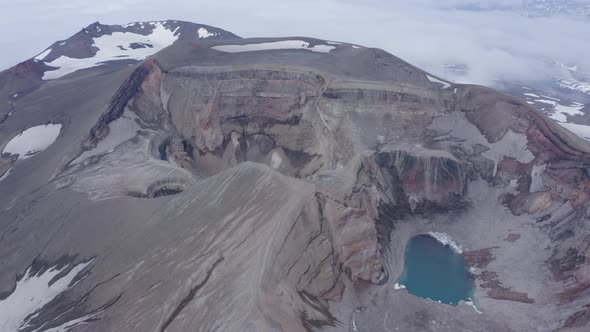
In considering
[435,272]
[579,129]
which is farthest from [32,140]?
[579,129]

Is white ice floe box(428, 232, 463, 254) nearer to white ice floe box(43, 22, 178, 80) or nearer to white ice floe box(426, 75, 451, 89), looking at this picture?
white ice floe box(426, 75, 451, 89)

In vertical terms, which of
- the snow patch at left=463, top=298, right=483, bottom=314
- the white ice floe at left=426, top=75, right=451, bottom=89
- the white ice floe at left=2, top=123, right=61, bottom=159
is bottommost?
the snow patch at left=463, top=298, right=483, bottom=314

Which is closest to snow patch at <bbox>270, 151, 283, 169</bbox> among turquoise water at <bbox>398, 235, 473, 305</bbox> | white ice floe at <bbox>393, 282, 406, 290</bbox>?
turquoise water at <bbox>398, 235, 473, 305</bbox>

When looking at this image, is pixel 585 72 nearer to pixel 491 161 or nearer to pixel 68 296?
pixel 491 161

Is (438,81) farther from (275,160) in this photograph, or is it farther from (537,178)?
(275,160)

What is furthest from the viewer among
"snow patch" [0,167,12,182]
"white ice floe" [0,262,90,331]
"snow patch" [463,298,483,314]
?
"snow patch" [0,167,12,182]

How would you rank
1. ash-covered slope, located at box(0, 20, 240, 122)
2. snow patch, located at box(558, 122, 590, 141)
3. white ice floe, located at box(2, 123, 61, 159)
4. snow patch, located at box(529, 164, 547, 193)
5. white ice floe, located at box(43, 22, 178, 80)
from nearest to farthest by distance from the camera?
snow patch, located at box(529, 164, 547, 193) → white ice floe, located at box(2, 123, 61, 159) → snow patch, located at box(558, 122, 590, 141) → ash-covered slope, located at box(0, 20, 240, 122) → white ice floe, located at box(43, 22, 178, 80)

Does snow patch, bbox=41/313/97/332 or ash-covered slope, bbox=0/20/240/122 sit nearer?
snow patch, bbox=41/313/97/332
